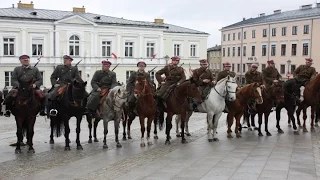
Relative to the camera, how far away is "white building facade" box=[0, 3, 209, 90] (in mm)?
42656

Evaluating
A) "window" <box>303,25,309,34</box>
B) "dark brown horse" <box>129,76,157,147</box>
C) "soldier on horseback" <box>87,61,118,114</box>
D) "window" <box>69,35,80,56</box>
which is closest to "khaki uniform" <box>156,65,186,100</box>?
"dark brown horse" <box>129,76,157,147</box>

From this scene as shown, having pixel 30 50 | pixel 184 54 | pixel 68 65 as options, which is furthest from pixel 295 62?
pixel 68 65

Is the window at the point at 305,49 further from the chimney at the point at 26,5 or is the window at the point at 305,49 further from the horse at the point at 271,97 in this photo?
the horse at the point at 271,97

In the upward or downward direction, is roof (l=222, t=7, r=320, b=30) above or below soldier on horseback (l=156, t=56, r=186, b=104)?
above

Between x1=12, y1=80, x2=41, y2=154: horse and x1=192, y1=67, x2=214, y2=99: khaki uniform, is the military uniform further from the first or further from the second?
x1=12, y1=80, x2=41, y2=154: horse

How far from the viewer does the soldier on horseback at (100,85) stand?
13102 mm

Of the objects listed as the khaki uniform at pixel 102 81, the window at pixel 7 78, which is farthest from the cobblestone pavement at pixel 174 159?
the window at pixel 7 78

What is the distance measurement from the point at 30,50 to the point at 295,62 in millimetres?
37040

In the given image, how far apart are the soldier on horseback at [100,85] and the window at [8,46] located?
32527mm

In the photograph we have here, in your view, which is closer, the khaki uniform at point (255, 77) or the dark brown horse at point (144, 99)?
the dark brown horse at point (144, 99)

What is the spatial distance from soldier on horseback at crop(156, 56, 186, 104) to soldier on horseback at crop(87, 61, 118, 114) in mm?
1569

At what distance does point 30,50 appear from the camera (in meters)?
43.8

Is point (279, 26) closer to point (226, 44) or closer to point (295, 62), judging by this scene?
point (295, 62)

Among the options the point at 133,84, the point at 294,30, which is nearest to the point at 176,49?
the point at 294,30
